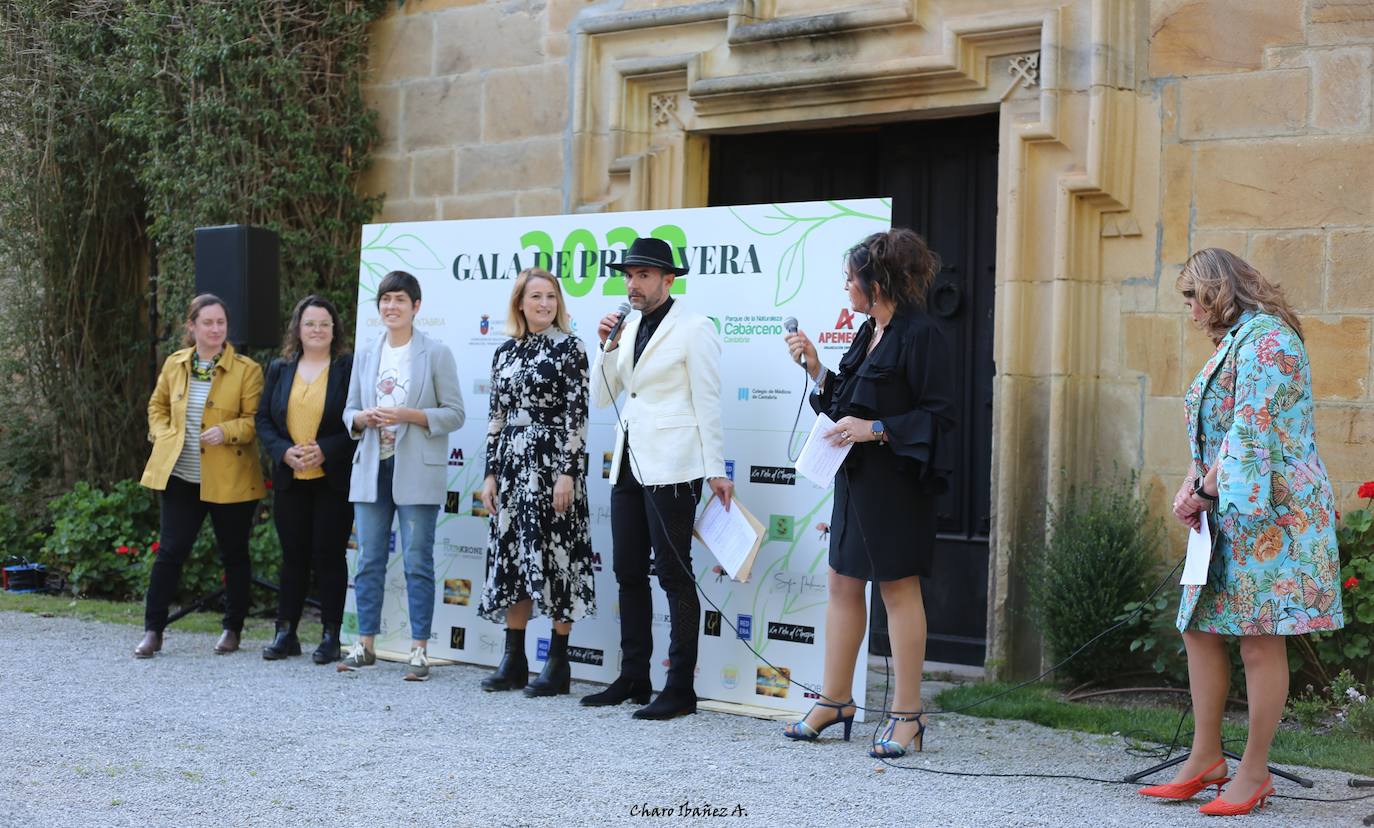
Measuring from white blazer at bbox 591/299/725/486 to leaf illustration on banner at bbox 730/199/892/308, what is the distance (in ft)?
1.21

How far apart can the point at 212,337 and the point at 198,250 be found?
3.74ft

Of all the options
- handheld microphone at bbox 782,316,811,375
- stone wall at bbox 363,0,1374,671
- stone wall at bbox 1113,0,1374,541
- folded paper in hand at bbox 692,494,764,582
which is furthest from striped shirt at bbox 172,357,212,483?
stone wall at bbox 1113,0,1374,541

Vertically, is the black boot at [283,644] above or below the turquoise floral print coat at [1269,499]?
below

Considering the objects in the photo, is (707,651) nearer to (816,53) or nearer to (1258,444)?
(1258,444)

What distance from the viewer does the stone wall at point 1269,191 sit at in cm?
617

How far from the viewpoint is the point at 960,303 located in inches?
289

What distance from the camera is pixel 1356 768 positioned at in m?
4.95

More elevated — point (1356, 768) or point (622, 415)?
point (622, 415)

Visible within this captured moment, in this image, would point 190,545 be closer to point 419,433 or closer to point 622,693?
point 419,433

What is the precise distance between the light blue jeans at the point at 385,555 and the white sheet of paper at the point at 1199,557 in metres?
3.58

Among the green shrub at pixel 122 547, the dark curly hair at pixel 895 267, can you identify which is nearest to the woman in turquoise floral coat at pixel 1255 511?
the dark curly hair at pixel 895 267

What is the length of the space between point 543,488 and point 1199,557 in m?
2.82

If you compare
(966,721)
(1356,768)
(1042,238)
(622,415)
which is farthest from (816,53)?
(1356,768)

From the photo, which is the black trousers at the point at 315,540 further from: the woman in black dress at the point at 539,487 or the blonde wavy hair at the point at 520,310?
the blonde wavy hair at the point at 520,310
